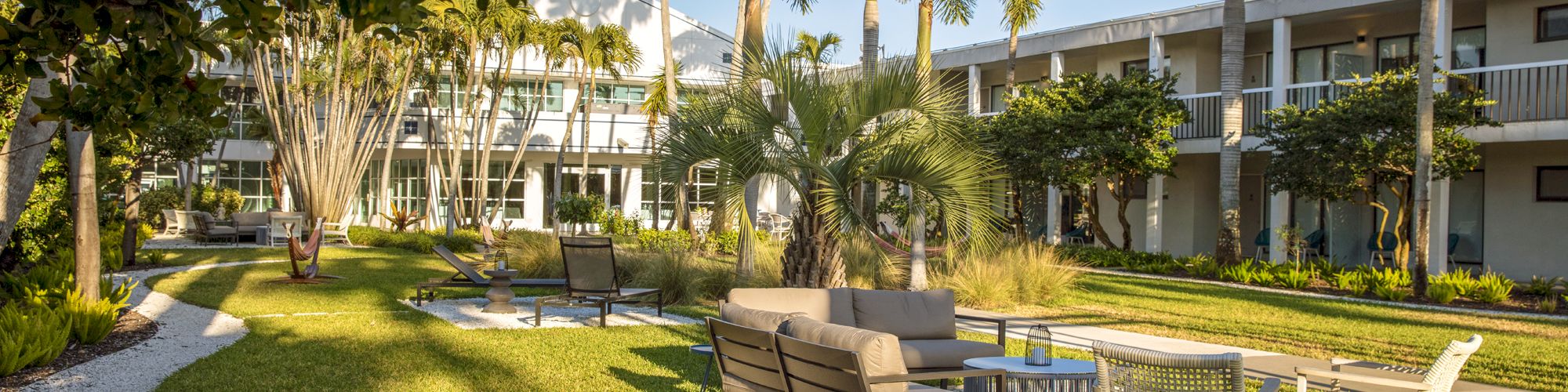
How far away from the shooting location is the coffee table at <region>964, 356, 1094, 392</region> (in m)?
6.18

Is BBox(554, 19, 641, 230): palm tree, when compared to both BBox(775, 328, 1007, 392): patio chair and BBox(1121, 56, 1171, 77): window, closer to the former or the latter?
BBox(1121, 56, 1171, 77): window

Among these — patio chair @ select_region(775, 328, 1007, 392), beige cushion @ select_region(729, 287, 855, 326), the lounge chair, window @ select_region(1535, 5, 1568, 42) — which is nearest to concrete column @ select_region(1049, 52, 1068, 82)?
window @ select_region(1535, 5, 1568, 42)

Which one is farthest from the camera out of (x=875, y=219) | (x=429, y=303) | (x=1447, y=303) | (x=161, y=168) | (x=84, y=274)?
(x=161, y=168)

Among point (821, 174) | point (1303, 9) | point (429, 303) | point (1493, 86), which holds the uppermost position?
point (1303, 9)

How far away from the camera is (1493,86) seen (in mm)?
17734

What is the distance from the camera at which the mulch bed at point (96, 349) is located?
7285mm

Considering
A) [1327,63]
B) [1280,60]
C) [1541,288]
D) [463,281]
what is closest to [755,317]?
[463,281]

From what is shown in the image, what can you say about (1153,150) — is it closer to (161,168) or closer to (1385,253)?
(1385,253)

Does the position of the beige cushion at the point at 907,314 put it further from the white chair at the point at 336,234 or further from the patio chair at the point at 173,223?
the patio chair at the point at 173,223

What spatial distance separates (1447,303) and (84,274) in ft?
48.7

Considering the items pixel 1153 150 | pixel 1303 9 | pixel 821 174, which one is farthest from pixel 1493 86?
pixel 821 174

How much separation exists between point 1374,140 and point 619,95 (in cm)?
2395

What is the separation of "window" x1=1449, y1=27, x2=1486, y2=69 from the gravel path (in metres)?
18.6

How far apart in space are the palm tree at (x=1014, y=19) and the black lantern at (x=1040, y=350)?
1616 centimetres
